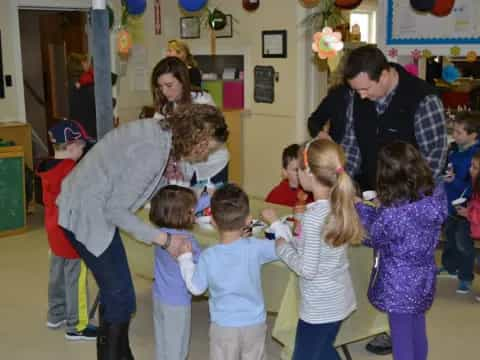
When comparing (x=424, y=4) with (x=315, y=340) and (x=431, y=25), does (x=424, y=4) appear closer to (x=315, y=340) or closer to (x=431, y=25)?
(x=431, y=25)

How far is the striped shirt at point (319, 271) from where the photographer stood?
2281mm

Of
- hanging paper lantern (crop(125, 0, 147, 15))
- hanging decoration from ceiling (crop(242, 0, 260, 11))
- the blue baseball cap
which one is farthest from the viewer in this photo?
hanging decoration from ceiling (crop(242, 0, 260, 11))

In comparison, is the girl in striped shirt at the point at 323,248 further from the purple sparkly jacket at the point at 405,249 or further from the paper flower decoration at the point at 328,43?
the paper flower decoration at the point at 328,43

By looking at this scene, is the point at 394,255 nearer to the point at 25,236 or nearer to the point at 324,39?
the point at 324,39

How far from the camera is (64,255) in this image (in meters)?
3.46

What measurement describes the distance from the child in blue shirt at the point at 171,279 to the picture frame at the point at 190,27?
196 inches

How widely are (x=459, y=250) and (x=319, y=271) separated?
2.24m

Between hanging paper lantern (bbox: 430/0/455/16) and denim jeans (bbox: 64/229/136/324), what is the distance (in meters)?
3.02

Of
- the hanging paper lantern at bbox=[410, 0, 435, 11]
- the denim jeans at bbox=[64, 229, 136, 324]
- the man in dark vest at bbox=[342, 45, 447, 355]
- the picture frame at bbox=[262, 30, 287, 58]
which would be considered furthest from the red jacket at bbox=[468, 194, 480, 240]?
the picture frame at bbox=[262, 30, 287, 58]

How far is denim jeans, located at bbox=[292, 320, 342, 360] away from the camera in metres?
2.42

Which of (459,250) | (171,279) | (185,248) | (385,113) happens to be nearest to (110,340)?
(171,279)

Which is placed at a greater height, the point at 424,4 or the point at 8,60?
the point at 424,4

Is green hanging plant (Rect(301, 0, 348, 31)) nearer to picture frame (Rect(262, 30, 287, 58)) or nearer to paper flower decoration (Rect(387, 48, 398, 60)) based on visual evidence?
picture frame (Rect(262, 30, 287, 58))

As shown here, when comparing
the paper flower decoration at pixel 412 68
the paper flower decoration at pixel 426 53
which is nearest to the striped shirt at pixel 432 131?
the paper flower decoration at pixel 426 53
